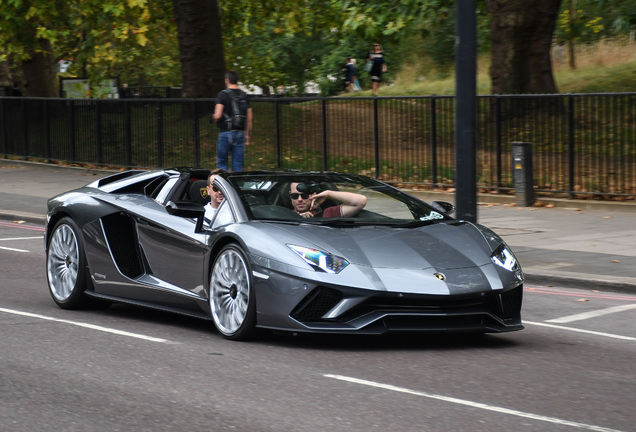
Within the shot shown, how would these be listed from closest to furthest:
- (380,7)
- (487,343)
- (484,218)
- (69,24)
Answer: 1. (487,343)
2. (484,218)
3. (380,7)
4. (69,24)

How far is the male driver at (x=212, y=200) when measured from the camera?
8.39 metres

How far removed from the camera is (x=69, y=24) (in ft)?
106

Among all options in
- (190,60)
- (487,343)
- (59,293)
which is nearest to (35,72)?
(190,60)

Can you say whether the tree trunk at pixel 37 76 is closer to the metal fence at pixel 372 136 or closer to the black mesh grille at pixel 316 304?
the metal fence at pixel 372 136

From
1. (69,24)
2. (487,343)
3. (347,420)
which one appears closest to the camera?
(347,420)

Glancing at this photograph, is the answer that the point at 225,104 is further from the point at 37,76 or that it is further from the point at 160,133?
the point at 37,76

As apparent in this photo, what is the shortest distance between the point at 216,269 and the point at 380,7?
1623cm

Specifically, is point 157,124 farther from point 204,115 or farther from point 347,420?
point 347,420

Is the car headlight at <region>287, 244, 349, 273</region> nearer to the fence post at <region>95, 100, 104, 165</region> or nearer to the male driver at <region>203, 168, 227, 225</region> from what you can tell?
the male driver at <region>203, 168, 227, 225</region>

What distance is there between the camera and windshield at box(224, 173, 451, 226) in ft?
26.9

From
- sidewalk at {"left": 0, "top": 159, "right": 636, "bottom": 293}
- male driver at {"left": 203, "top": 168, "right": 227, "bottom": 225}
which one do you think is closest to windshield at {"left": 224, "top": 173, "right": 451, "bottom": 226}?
male driver at {"left": 203, "top": 168, "right": 227, "bottom": 225}

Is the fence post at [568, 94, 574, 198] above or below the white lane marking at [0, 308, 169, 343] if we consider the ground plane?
above

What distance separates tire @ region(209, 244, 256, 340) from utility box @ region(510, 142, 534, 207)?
1091 centimetres

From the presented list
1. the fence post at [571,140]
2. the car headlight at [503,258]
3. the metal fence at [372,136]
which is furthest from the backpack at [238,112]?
the car headlight at [503,258]
